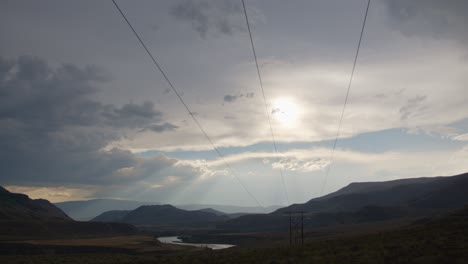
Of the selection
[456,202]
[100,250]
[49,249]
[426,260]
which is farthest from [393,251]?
[456,202]

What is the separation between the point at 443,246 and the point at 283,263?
13.0m

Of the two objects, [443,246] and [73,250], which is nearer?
[443,246]

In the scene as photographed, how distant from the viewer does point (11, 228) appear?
159000 mm

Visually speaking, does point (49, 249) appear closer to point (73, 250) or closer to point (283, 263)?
point (73, 250)

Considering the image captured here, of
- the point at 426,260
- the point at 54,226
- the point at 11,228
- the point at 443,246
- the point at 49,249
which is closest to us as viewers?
the point at 426,260

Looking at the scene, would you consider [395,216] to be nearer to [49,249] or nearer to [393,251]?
[49,249]

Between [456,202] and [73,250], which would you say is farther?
[456,202]

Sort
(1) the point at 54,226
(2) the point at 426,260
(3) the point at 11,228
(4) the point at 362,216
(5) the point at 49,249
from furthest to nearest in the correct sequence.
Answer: (4) the point at 362,216, (1) the point at 54,226, (3) the point at 11,228, (5) the point at 49,249, (2) the point at 426,260

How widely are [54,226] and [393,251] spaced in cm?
17394

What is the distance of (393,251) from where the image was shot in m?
33.2

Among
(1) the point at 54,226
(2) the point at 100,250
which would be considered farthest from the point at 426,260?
(1) the point at 54,226

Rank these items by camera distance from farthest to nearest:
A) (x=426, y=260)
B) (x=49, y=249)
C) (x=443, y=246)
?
1. (x=49, y=249)
2. (x=443, y=246)
3. (x=426, y=260)

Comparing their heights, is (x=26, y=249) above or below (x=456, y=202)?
below

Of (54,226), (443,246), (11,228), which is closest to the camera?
(443,246)
